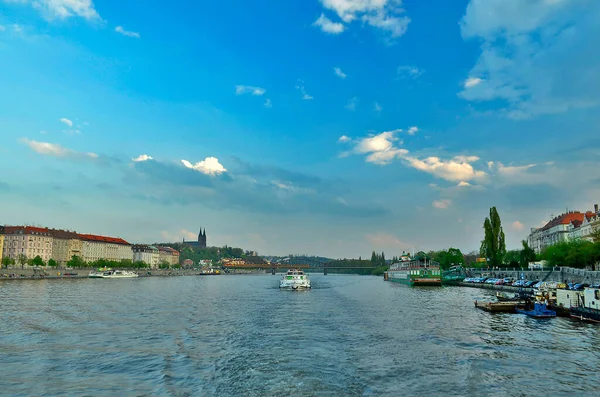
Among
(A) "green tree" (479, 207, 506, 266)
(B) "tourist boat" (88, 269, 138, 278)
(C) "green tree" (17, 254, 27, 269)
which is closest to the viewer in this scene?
(A) "green tree" (479, 207, 506, 266)

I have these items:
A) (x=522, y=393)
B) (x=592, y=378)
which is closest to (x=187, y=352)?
(x=522, y=393)

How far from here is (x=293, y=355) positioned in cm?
2920

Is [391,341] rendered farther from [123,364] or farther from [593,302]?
[593,302]

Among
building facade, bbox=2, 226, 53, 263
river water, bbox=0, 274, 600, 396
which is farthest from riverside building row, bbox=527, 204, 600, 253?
building facade, bbox=2, 226, 53, 263

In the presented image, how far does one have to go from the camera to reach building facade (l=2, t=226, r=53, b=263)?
185875mm

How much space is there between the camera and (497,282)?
108250 mm

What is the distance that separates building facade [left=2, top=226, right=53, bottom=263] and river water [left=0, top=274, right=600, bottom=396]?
6288 inches

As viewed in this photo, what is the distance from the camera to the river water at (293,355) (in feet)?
74.0

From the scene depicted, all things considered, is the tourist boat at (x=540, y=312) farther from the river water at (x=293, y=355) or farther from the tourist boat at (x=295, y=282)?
the tourist boat at (x=295, y=282)

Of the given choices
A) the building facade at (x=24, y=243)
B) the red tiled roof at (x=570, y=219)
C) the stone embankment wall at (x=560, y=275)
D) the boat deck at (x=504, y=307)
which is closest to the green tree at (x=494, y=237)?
the stone embankment wall at (x=560, y=275)

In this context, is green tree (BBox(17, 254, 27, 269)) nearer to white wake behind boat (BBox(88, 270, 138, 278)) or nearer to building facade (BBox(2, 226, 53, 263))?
building facade (BBox(2, 226, 53, 263))

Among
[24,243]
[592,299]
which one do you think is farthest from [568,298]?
[24,243]

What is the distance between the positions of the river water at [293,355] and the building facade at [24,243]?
159725 mm

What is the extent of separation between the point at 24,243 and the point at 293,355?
644 feet
